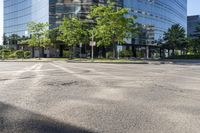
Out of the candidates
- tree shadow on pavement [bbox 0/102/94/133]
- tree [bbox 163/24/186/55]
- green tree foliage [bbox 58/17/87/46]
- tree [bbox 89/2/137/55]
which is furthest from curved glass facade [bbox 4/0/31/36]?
tree shadow on pavement [bbox 0/102/94/133]

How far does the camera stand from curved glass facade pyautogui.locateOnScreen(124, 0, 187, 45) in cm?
7984

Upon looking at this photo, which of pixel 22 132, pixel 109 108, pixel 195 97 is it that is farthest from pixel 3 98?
pixel 195 97

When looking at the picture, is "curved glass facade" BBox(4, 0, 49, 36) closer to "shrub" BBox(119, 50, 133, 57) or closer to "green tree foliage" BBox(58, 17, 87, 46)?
"green tree foliage" BBox(58, 17, 87, 46)

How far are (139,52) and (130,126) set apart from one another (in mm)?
78551

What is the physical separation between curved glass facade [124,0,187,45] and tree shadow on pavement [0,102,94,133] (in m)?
70.2

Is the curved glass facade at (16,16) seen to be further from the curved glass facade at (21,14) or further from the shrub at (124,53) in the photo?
the shrub at (124,53)

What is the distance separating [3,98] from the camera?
914 centimetres

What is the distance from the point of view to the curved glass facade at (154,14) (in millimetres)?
79838

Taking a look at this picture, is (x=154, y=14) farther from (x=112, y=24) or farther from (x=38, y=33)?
(x=112, y=24)

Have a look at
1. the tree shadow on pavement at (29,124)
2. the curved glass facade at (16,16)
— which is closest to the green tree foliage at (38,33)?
the curved glass facade at (16,16)

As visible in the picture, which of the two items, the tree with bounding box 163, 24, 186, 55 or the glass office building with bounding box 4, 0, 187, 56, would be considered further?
the tree with bounding box 163, 24, 186, 55

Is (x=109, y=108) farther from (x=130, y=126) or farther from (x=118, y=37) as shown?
(x=118, y=37)

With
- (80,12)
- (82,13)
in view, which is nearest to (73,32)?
(82,13)

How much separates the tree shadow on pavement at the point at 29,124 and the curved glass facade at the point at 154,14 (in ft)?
230
